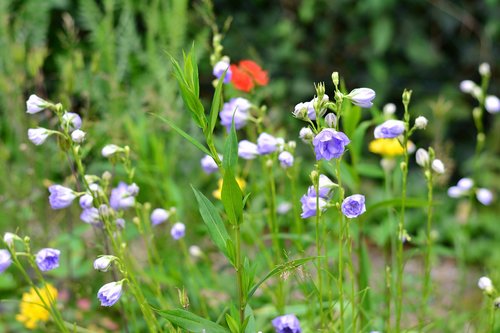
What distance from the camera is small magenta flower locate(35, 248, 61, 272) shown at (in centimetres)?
156

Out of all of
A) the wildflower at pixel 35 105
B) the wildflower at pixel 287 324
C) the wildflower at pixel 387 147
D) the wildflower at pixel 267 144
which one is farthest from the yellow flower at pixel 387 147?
the wildflower at pixel 35 105

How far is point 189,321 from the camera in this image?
134cm

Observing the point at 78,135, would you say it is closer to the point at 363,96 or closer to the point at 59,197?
the point at 59,197

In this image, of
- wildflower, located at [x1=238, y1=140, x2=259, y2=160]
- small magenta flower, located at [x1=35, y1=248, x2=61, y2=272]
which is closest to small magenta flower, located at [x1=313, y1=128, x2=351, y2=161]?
wildflower, located at [x1=238, y1=140, x2=259, y2=160]

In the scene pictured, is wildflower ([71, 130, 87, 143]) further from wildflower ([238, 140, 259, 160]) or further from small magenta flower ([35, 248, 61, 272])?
wildflower ([238, 140, 259, 160])

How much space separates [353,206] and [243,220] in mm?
206

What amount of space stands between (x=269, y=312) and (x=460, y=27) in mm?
2720

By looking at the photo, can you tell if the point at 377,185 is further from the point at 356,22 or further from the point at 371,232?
the point at 356,22

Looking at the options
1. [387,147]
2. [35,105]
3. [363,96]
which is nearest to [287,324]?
[363,96]

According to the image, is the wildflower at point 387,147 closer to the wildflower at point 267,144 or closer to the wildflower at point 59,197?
the wildflower at point 267,144

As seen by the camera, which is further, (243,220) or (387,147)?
(387,147)

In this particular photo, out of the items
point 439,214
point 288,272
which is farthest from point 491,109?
point 439,214

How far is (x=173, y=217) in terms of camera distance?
6.45 ft

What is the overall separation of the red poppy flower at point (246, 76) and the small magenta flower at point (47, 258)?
691 millimetres
